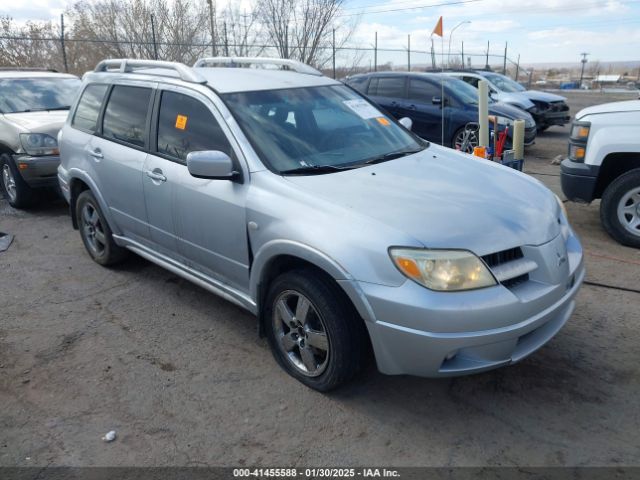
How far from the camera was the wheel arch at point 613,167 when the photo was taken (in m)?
5.37

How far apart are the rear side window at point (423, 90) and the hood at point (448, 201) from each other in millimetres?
7082

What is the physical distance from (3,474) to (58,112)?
6262 millimetres

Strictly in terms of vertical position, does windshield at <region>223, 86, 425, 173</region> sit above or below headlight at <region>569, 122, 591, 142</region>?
above

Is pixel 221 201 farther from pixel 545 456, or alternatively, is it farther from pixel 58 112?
pixel 58 112

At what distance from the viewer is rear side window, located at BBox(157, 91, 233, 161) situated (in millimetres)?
3578

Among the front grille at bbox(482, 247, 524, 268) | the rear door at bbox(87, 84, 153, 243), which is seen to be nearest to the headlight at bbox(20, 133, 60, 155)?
the rear door at bbox(87, 84, 153, 243)

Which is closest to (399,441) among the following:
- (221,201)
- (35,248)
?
(221,201)

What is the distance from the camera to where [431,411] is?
9.88 ft

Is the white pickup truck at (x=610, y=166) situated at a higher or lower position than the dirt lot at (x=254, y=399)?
higher

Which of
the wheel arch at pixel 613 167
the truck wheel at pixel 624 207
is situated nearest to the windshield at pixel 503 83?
the wheel arch at pixel 613 167

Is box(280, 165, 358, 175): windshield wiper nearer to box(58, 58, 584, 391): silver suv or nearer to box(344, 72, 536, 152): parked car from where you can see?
box(58, 58, 584, 391): silver suv

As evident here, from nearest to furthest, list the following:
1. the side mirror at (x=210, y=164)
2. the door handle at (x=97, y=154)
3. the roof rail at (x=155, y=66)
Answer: the side mirror at (x=210, y=164)
the roof rail at (x=155, y=66)
the door handle at (x=97, y=154)

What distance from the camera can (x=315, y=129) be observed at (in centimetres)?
371

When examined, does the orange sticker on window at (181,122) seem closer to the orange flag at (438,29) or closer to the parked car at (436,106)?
the orange flag at (438,29)
